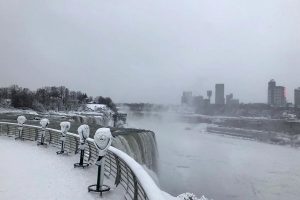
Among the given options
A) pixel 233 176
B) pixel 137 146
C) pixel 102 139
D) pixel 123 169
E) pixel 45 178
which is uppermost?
pixel 102 139

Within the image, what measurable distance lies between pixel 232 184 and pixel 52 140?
37296mm

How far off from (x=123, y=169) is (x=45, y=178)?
2.26 meters

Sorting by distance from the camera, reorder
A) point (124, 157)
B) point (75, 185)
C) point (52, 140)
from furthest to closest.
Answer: point (52, 140) → point (75, 185) → point (124, 157)

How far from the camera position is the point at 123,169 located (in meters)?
6.86

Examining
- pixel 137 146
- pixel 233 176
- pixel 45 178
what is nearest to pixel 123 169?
pixel 45 178

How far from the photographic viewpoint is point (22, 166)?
9.57m

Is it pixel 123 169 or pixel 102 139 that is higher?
pixel 102 139

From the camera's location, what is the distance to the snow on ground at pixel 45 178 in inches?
255

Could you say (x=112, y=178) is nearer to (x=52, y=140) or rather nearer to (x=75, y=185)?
(x=75, y=185)

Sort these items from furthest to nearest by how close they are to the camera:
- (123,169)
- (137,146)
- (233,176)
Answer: (233,176) → (137,146) → (123,169)

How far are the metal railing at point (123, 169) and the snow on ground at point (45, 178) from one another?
0.31 m

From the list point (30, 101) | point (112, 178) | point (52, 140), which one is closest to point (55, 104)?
point (30, 101)

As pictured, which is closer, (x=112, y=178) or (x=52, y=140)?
(x=112, y=178)

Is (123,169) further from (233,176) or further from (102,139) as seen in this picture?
(233,176)
